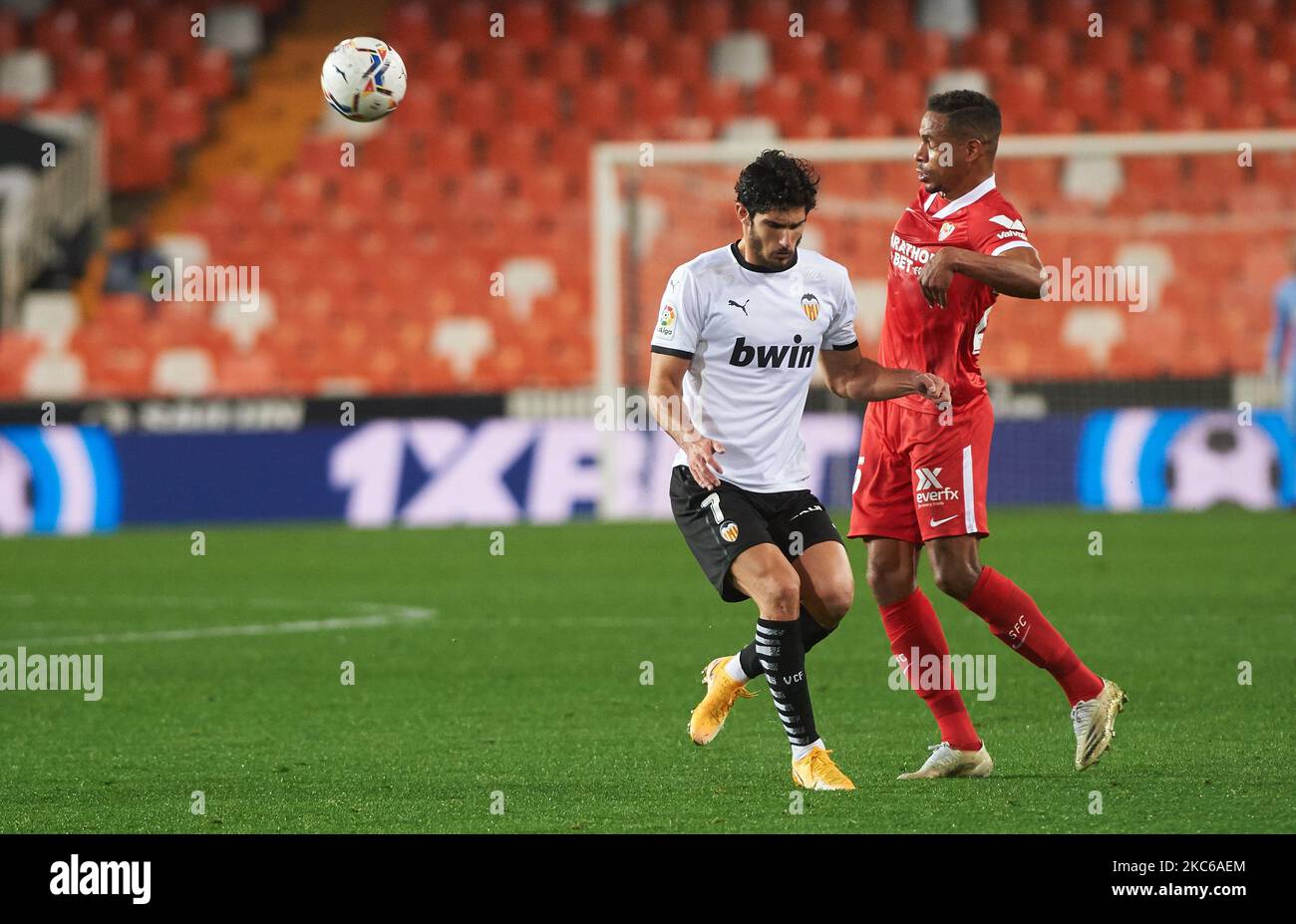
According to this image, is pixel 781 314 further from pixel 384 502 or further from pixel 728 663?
pixel 384 502

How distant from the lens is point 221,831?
520 cm

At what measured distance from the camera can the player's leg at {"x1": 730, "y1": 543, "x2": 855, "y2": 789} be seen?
19.4 feet

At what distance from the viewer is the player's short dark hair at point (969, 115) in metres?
6.17

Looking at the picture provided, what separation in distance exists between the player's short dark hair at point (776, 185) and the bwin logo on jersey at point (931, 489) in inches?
35.6

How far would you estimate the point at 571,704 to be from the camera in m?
7.78

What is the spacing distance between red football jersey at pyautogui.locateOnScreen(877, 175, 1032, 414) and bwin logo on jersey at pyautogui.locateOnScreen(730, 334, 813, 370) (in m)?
0.35

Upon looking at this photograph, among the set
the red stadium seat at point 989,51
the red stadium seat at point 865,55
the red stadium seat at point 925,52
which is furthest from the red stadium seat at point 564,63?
the red stadium seat at point 989,51

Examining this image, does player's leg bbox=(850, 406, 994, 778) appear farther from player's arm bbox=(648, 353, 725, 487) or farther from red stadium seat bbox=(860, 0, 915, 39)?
red stadium seat bbox=(860, 0, 915, 39)

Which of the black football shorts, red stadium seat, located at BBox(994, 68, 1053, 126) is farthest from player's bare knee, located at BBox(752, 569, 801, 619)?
red stadium seat, located at BBox(994, 68, 1053, 126)

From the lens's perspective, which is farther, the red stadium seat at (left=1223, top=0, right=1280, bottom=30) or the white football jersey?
the red stadium seat at (left=1223, top=0, right=1280, bottom=30)

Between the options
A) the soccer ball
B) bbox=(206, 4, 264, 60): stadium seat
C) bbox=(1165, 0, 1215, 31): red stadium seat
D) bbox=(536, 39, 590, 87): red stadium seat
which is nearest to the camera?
the soccer ball

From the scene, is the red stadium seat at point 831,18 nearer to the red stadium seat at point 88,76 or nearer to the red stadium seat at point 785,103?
the red stadium seat at point 785,103

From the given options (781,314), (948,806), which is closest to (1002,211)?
(781,314)

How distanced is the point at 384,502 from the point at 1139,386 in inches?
249
